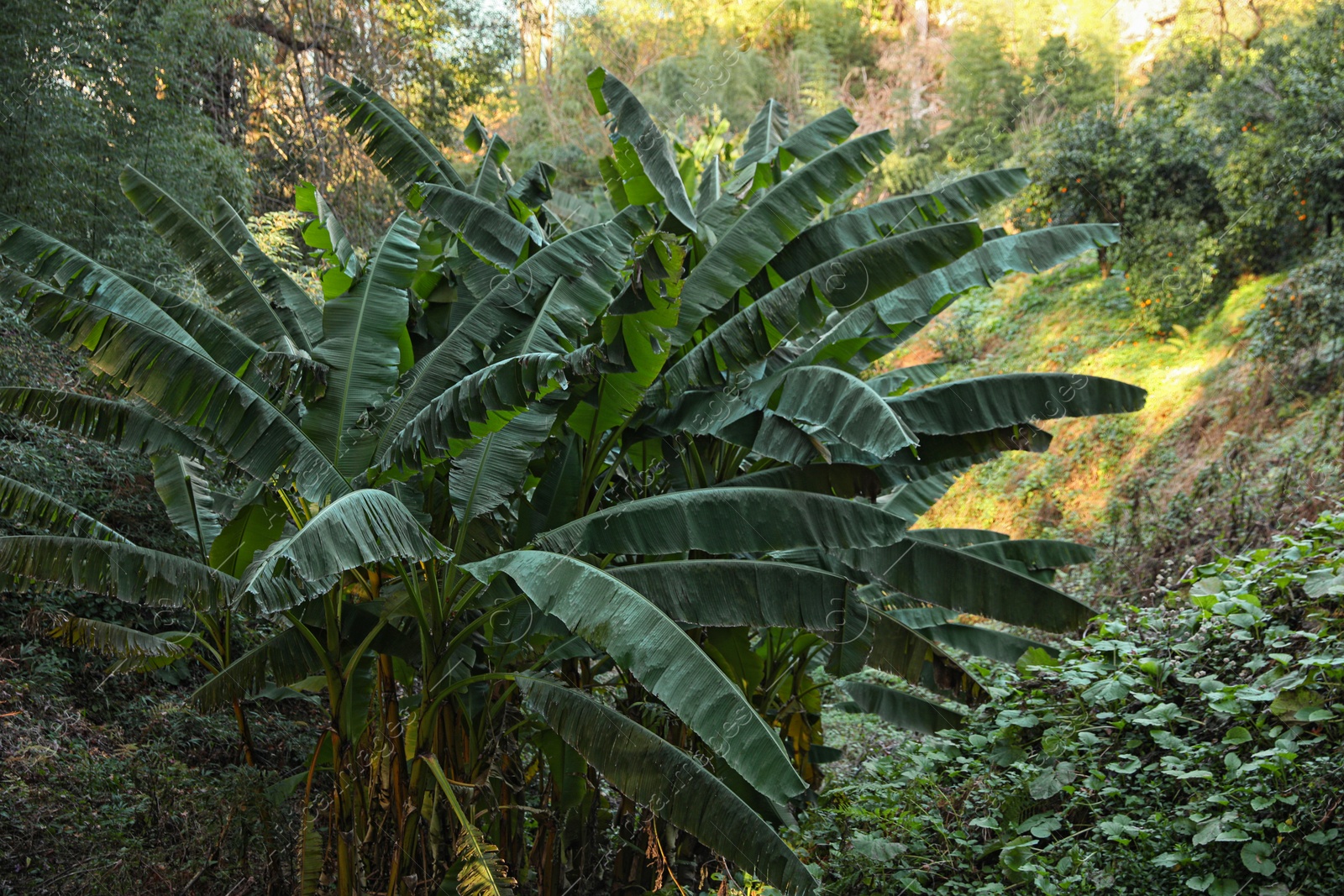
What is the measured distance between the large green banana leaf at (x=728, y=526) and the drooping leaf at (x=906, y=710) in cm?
234

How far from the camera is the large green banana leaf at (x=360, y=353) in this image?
4230mm

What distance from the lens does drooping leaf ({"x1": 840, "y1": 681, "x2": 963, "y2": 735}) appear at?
582 cm

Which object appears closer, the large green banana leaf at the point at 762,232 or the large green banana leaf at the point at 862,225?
the large green banana leaf at the point at 762,232

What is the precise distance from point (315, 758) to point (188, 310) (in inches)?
92.5

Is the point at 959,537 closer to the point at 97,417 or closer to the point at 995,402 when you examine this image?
the point at 995,402

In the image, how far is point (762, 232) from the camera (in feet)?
15.9

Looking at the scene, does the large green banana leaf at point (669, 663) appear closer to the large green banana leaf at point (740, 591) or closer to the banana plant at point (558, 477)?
the banana plant at point (558, 477)

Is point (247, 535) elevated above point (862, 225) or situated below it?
below

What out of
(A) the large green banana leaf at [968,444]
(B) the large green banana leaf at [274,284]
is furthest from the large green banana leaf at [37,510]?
(A) the large green banana leaf at [968,444]

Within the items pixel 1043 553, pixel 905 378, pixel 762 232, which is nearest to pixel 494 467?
pixel 762 232

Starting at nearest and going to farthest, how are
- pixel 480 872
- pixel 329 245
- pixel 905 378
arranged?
pixel 480 872
pixel 329 245
pixel 905 378

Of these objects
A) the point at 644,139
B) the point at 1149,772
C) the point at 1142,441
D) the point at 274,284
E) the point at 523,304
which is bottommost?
the point at 1142,441

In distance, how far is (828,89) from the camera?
1006 inches

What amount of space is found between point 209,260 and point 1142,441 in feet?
37.6
